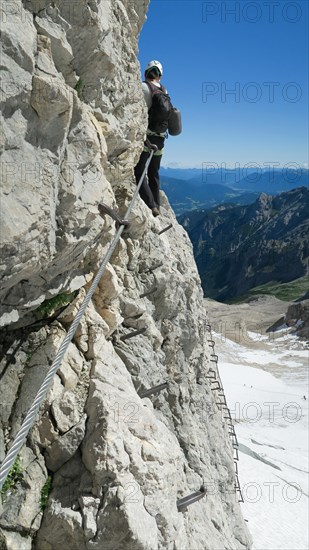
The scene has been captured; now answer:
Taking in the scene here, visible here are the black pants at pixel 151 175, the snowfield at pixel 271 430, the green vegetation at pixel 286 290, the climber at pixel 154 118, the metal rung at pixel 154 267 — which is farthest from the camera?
the green vegetation at pixel 286 290

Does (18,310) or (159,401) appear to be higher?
(18,310)

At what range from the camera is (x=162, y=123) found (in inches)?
492

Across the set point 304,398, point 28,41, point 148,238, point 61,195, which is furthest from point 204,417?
point 304,398

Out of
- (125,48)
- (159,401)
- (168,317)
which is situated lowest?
(159,401)

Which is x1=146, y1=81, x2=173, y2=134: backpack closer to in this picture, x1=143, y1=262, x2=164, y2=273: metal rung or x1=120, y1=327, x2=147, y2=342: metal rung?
x1=143, y1=262, x2=164, y2=273: metal rung

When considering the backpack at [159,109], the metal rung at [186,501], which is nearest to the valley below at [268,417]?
the metal rung at [186,501]

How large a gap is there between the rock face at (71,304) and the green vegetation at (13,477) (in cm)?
3

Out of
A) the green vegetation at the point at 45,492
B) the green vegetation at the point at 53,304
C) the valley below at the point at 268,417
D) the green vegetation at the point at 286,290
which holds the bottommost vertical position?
the green vegetation at the point at 286,290

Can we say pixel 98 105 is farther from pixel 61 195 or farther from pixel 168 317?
pixel 168 317

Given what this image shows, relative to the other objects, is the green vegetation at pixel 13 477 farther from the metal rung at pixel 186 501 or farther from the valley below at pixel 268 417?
the valley below at pixel 268 417

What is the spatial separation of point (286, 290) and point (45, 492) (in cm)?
15874

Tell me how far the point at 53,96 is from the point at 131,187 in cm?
562

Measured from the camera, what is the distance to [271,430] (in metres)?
47.4

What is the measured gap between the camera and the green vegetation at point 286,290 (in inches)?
5881
